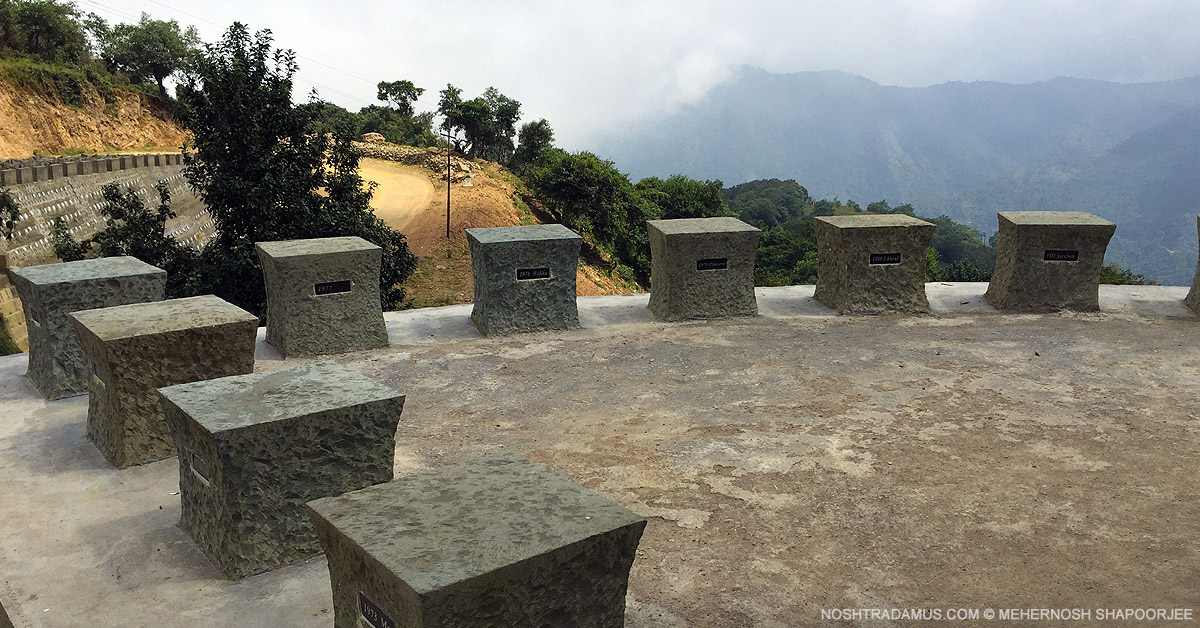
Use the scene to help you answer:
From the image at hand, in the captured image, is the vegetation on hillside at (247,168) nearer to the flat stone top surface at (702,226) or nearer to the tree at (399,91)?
the flat stone top surface at (702,226)

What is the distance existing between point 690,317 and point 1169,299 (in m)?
6.30

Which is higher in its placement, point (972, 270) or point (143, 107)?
point (143, 107)

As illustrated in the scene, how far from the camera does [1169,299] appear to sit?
38.8 ft

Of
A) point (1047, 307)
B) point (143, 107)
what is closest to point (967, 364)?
point (1047, 307)

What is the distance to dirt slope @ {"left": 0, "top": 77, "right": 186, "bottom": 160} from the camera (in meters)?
36.2

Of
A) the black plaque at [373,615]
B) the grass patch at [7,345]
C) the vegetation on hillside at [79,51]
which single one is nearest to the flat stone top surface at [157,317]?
the black plaque at [373,615]

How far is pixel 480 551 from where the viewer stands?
3402 millimetres

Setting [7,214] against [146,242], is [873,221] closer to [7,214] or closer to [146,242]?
[146,242]

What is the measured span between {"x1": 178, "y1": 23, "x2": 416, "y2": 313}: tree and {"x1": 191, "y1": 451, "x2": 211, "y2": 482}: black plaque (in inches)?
397

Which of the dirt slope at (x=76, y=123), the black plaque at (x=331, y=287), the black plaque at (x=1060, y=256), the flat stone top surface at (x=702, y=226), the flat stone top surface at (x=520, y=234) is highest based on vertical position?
the dirt slope at (x=76, y=123)

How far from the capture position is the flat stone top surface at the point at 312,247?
351 inches

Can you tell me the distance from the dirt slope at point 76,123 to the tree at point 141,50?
4.84 meters

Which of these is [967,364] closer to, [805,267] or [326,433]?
[326,433]

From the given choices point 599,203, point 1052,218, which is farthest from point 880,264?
point 599,203
